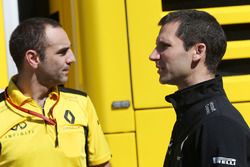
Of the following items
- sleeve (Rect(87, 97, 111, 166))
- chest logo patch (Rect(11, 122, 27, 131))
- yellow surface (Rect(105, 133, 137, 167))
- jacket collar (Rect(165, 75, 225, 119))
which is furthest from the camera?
yellow surface (Rect(105, 133, 137, 167))

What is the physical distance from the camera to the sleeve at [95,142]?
250cm

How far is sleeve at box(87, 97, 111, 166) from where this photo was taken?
2500 millimetres

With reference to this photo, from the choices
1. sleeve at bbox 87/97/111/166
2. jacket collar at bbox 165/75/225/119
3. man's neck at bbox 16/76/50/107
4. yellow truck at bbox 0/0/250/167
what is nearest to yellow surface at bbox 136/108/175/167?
yellow truck at bbox 0/0/250/167

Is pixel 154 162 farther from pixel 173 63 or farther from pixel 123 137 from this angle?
pixel 173 63

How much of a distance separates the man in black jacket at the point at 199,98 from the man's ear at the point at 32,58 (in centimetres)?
64

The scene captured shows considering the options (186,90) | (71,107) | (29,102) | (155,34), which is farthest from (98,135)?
(186,90)

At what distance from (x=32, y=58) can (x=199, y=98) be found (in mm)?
878

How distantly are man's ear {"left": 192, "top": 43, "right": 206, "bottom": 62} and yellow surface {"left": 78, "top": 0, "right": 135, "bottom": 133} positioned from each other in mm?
791

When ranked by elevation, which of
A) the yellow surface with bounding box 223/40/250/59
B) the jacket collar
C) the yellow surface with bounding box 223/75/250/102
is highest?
the yellow surface with bounding box 223/40/250/59

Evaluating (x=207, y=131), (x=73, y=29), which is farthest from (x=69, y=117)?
(x=207, y=131)

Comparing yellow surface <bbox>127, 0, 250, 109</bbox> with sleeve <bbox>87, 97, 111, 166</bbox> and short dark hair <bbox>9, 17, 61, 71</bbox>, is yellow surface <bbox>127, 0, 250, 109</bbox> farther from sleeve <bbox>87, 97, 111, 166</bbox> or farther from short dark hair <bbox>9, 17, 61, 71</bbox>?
short dark hair <bbox>9, 17, 61, 71</bbox>

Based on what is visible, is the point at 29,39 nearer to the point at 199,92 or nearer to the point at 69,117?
the point at 69,117

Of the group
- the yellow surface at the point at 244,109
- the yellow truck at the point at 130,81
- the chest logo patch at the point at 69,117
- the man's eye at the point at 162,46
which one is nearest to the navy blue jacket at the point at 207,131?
the man's eye at the point at 162,46

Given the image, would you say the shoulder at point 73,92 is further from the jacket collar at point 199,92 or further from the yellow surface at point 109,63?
the jacket collar at point 199,92
